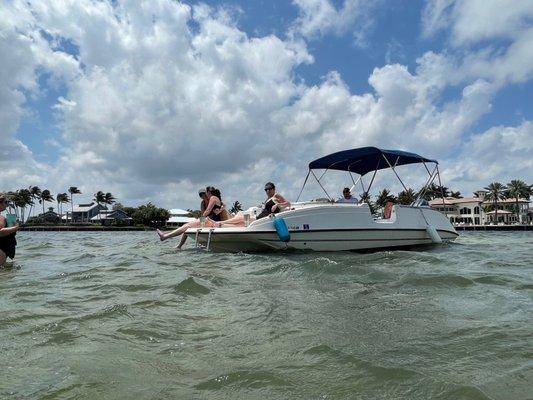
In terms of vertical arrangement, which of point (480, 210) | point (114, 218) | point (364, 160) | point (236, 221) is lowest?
point (236, 221)

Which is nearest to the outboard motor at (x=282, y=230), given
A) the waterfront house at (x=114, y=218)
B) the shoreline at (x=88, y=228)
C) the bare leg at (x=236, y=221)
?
the bare leg at (x=236, y=221)

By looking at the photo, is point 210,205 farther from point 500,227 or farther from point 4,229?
point 500,227

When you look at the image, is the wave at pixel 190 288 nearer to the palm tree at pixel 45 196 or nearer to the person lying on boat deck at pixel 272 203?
the person lying on boat deck at pixel 272 203

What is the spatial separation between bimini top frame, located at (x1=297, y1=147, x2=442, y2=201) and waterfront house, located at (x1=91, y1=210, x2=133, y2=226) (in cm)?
9975

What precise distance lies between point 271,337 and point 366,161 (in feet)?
36.5

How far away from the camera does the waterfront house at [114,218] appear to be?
107794 millimetres

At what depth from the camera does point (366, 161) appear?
13594 millimetres

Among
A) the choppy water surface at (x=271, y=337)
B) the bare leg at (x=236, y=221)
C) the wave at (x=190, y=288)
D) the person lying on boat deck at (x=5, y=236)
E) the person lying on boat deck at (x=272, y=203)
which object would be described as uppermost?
the person lying on boat deck at (x=272, y=203)

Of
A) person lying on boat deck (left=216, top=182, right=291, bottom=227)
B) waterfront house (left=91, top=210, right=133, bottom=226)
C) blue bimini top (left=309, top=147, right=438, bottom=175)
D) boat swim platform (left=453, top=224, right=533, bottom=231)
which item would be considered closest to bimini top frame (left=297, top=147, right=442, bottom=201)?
blue bimini top (left=309, top=147, right=438, bottom=175)

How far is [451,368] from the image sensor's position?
2.43 meters

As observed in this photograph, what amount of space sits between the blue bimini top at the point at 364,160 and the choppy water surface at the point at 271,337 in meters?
6.60

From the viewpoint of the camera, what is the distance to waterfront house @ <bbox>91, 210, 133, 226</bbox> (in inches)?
4244

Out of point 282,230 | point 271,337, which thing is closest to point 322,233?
point 282,230

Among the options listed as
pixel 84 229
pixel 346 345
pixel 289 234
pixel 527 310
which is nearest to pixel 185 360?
pixel 346 345
